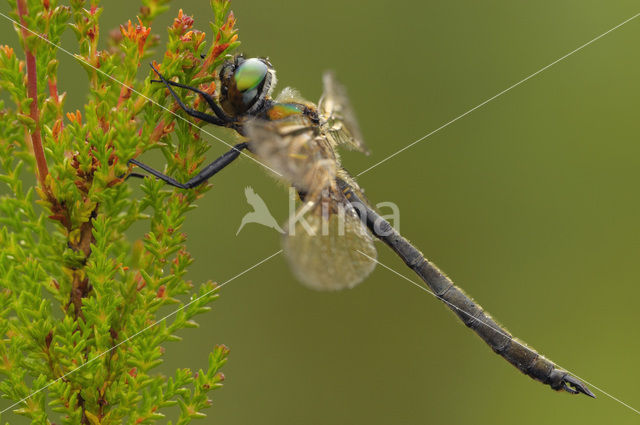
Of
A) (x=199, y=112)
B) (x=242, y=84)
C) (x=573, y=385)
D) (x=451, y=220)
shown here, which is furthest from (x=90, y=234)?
(x=451, y=220)

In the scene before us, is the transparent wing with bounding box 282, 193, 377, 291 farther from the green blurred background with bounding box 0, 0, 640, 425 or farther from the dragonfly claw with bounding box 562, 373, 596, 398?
the green blurred background with bounding box 0, 0, 640, 425

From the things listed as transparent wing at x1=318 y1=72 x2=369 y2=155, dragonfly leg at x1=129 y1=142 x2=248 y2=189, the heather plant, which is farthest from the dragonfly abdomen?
the heather plant

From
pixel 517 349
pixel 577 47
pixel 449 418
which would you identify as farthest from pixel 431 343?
pixel 577 47

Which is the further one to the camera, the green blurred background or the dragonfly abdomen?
the green blurred background

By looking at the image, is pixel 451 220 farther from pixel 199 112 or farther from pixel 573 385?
pixel 199 112

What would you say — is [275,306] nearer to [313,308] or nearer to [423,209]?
[313,308]

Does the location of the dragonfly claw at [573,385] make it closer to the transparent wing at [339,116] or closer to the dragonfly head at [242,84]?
the transparent wing at [339,116]

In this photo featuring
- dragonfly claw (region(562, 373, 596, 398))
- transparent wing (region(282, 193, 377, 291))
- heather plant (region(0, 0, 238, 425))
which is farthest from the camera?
dragonfly claw (region(562, 373, 596, 398))
